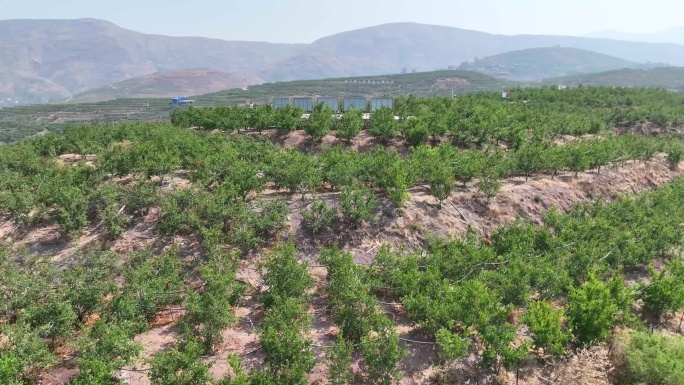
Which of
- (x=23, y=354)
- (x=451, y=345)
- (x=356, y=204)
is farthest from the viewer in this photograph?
(x=356, y=204)

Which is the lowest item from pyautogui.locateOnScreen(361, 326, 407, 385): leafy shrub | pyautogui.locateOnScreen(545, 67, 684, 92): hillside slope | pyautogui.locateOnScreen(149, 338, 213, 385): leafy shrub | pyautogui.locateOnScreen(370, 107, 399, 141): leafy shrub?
pyautogui.locateOnScreen(361, 326, 407, 385): leafy shrub

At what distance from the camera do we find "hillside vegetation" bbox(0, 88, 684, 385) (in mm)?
11320

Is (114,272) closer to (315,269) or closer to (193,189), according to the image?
(193,189)

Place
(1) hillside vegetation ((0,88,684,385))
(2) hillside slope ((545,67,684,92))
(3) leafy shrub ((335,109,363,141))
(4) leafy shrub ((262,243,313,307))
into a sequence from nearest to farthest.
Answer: (1) hillside vegetation ((0,88,684,385)), (4) leafy shrub ((262,243,313,307)), (3) leafy shrub ((335,109,363,141)), (2) hillside slope ((545,67,684,92))

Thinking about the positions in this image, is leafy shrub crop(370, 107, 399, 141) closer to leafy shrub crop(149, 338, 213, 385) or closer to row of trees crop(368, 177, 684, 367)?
row of trees crop(368, 177, 684, 367)

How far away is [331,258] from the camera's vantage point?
1471cm

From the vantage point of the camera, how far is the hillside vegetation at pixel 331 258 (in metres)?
11.3

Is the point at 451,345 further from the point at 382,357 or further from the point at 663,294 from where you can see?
the point at 663,294

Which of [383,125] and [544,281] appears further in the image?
[383,125]

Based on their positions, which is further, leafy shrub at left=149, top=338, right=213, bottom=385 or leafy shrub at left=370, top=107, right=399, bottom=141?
leafy shrub at left=370, top=107, right=399, bottom=141

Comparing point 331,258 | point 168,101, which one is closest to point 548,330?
point 331,258

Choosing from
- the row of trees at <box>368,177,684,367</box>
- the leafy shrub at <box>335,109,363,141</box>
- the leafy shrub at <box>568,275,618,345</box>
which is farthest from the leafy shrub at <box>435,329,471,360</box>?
the leafy shrub at <box>335,109,363,141</box>

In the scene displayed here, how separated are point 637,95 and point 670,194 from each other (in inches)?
1335

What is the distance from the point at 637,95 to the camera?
1992 inches
